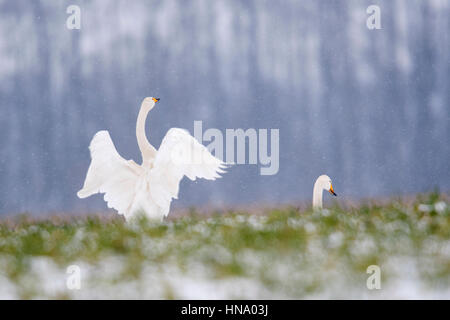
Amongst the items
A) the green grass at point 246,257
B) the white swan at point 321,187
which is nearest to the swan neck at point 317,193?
the white swan at point 321,187

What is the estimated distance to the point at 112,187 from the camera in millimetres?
8562

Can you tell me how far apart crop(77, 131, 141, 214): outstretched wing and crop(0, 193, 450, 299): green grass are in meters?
1.04

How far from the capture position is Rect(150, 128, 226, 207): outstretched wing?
8.12 meters

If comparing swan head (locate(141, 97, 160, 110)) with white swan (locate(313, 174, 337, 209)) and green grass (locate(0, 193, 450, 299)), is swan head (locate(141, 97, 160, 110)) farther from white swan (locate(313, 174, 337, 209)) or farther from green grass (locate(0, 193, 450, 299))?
white swan (locate(313, 174, 337, 209))

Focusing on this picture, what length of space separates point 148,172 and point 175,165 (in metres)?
0.45

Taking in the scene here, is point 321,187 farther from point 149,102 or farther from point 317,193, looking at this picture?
point 149,102

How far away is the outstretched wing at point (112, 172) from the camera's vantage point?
8484mm

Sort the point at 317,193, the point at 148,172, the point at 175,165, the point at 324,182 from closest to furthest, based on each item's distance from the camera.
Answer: the point at 175,165
the point at 148,172
the point at 317,193
the point at 324,182

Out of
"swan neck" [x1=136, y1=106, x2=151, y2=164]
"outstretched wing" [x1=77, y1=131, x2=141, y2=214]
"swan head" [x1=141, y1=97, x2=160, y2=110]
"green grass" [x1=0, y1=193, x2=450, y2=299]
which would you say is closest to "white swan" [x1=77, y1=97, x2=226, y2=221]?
→ "outstretched wing" [x1=77, y1=131, x2=141, y2=214]

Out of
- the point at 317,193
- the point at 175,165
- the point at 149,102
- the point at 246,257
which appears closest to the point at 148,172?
the point at 175,165

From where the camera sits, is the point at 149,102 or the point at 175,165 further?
the point at 149,102

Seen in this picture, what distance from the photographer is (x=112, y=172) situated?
8.49 metres

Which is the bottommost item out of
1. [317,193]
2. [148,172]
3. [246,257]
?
[246,257]

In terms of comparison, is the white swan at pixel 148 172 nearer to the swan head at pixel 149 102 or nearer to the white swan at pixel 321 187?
the swan head at pixel 149 102
